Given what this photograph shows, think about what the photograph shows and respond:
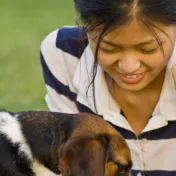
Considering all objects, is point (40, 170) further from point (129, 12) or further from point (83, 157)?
point (129, 12)

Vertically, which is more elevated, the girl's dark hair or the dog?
the girl's dark hair

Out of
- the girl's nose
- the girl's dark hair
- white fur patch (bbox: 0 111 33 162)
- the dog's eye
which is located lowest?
the dog's eye

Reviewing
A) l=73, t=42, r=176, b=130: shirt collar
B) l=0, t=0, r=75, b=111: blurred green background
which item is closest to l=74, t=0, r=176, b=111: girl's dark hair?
l=73, t=42, r=176, b=130: shirt collar

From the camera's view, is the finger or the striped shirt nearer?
the finger

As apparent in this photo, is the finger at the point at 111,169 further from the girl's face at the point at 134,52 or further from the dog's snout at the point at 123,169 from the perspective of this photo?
the girl's face at the point at 134,52

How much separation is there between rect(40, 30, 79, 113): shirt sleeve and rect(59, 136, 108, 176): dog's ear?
0.90m

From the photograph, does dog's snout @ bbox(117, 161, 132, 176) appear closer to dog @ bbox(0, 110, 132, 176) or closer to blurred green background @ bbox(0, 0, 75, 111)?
dog @ bbox(0, 110, 132, 176)

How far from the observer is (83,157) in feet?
8.78

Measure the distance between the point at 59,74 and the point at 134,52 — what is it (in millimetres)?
744

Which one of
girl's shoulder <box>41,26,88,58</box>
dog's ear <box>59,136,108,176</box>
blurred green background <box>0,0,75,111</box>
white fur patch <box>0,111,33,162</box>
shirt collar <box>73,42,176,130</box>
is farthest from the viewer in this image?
blurred green background <box>0,0,75,111</box>

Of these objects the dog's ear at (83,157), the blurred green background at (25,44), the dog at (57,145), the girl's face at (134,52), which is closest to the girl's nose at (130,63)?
the girl's face at (134,52)

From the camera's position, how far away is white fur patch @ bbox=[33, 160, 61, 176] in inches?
112

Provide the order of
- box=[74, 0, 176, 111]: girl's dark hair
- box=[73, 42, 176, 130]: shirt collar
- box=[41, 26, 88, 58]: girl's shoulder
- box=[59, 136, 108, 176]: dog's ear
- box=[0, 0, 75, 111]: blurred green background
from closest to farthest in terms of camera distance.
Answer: box=[59, 136, 108, 176]: dog's ear
box=[74, 0, 176, 111]: girl's dark hair
box=[73, 42, 176, 130]: shirt collar
box=[41, 26, 88, 58]: girl's shoulder
box=[0, 0, 75, 111]: blurred green background

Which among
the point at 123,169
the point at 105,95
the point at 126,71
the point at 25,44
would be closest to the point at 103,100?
the point at 105,95
